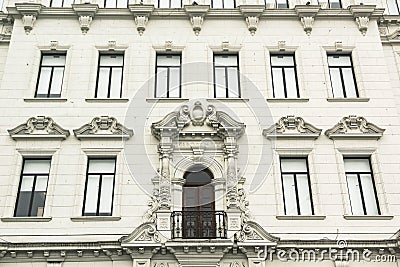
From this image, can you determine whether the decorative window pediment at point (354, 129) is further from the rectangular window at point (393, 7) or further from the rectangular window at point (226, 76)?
the rectangular window at point (393, 7)

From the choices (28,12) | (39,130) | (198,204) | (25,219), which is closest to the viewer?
(25,219)

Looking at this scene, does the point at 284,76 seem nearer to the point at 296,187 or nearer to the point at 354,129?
the point at 354,129

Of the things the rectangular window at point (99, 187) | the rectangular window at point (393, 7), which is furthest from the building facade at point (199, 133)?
the rectangular window at point (393, 7)

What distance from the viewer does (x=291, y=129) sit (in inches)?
739

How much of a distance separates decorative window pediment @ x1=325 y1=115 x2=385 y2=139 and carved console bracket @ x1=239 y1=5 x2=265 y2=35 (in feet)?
18.6

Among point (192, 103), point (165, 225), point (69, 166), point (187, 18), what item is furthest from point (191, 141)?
point (187, 18)

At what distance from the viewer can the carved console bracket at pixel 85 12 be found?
2094 cm

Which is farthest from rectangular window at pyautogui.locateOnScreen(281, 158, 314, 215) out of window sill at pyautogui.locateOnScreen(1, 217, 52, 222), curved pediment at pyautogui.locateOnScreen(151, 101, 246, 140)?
window sill at pyautogui.locateOnScreen(1, 217, 52, 222)

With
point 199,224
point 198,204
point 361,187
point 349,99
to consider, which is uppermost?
point 349,99

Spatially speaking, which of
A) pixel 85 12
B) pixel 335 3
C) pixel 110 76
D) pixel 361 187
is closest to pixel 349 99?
pixel 361 187

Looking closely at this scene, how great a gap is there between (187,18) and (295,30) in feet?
15.4

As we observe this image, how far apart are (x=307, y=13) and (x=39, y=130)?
480 inches

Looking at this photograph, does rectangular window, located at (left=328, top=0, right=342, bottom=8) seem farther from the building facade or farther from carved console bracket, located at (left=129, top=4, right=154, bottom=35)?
carved console bracket, located at (left=129, top=4, right=154, bottom=35)

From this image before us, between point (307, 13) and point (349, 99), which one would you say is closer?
point (349, 99)
